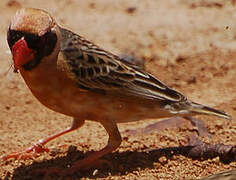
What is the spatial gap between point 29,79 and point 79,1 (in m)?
6.77

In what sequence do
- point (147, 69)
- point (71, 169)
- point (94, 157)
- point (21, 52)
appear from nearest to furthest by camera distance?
point (21, 52) < point (71, 169) < point (94, 157) < point (147, 69)

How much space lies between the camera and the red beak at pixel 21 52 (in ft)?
20.9

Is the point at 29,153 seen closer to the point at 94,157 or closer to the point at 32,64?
the point at 94,157

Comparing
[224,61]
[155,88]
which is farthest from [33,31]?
[224,61]

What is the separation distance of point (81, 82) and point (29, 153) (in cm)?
118

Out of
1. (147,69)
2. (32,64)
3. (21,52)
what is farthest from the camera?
(147,69)

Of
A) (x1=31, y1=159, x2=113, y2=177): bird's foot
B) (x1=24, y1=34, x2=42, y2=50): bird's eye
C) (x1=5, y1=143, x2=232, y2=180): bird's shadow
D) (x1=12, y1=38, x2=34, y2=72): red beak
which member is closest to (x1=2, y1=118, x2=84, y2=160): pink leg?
(x1=5, y1=143, x2=232, y2=180): bird's shadow

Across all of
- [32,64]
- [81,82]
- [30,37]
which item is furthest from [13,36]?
[81,82]

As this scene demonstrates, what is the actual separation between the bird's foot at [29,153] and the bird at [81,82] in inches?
0.5

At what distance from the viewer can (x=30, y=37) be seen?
646 centimetres

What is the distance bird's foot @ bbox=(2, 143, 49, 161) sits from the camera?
24.2ft

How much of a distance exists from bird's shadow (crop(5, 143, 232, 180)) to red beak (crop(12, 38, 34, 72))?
1.27m

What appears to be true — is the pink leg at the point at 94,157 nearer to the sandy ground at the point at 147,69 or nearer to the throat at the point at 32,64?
the sandy ground at the point at 147,69

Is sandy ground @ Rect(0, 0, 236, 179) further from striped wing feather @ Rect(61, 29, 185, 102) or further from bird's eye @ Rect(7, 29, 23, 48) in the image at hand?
bird's eye @ Rect(7, 29, 23, 48)
